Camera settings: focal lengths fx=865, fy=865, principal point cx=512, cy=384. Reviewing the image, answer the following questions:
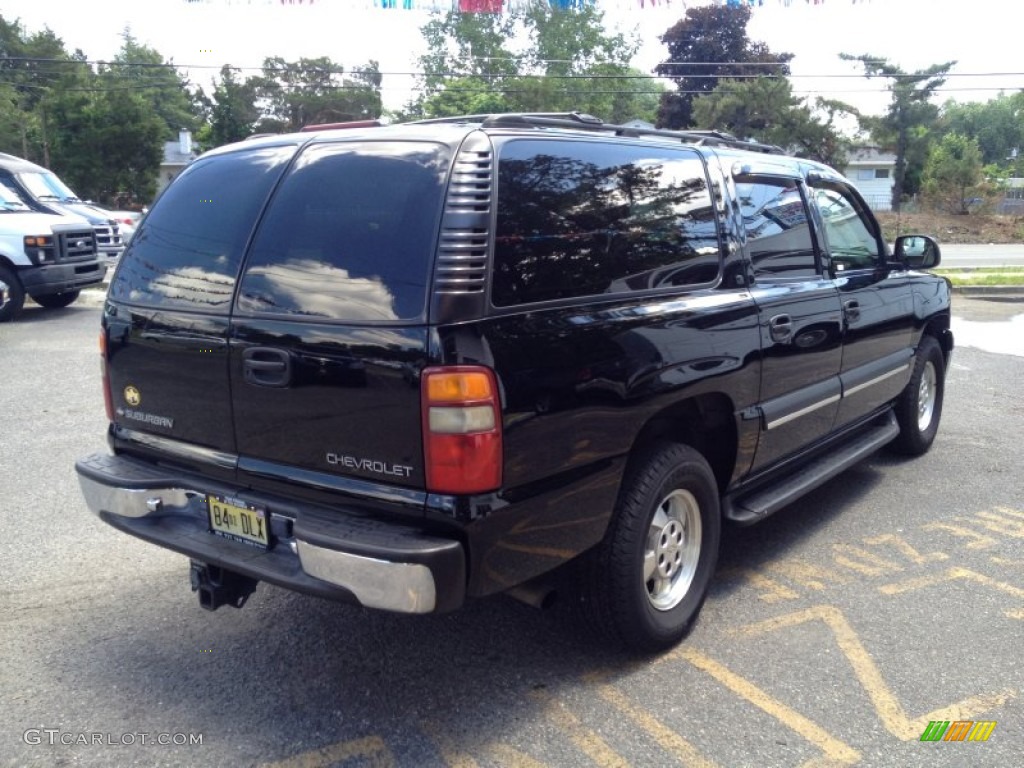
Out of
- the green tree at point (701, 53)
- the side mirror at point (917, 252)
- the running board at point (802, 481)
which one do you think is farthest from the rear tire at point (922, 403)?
the green tree at point (701, 53)

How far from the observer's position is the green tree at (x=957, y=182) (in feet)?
132

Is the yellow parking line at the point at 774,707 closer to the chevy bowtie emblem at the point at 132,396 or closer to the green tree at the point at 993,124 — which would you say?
the chevy bowtie emblem at the point at 132,396

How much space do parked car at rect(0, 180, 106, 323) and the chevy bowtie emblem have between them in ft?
32.4

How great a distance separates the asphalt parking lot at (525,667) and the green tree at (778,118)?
122ft

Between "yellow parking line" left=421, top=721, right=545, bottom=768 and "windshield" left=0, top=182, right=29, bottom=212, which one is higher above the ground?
"windshield" left=0, top=182, right=29, bottom=212

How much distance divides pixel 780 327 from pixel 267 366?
91.3 inches

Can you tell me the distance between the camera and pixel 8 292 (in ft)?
38.4

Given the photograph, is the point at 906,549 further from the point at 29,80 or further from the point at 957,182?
the point at 29,80

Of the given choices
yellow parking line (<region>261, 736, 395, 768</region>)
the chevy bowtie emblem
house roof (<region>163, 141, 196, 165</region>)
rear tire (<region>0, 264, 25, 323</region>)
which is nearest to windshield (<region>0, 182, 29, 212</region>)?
rear tire (<region>0, 264, 25, 323</region>)

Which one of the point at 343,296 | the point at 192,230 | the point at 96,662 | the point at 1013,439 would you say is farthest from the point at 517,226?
the point at 1013,439

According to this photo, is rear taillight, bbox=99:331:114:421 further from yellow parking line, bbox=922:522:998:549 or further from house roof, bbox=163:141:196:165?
house roof, bbox=163:141:196:165

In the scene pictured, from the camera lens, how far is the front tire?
10.2ft

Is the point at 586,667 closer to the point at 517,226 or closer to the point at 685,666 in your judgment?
the point at 685,666

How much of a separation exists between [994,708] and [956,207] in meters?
43.5
